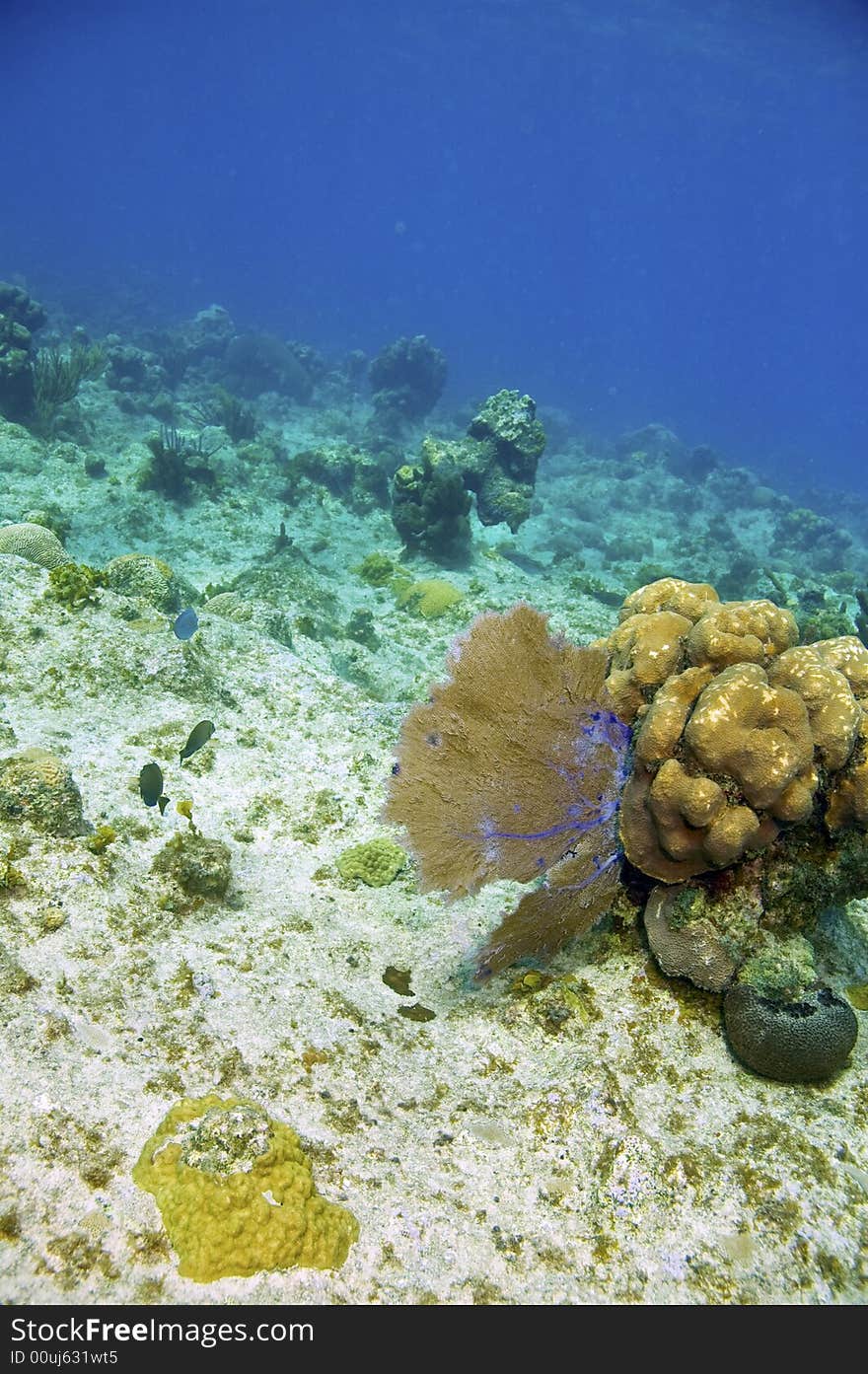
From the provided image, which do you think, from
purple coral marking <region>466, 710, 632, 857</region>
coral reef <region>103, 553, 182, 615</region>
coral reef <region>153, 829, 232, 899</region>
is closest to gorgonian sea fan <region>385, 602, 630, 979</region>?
purple coral marking <region>466, 710, 632, 857</region>

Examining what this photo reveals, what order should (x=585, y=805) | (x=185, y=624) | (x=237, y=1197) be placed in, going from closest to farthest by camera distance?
1. (x=237, y=1197)
2. (x=585, y=805)
3. (x=185, y=624)

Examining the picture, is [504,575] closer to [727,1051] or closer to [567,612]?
[567,612]

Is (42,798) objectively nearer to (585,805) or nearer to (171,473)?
(585,805)

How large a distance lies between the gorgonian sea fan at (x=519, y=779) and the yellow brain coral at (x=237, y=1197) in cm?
150

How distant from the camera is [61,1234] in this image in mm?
2465

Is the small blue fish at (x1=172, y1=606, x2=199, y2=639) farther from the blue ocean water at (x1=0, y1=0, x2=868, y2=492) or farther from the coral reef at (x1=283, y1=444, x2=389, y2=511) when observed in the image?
the blue ocean water at (x1=0, y1=0, x2=868, y2=492)

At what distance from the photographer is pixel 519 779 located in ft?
13.6

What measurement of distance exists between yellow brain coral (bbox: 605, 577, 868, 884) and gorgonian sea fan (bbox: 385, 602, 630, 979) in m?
0.26

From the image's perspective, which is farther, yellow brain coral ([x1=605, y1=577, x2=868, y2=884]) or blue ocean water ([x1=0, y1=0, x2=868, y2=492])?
blue ocean water ([x1=0, y1=0, x2=868, y2=492])

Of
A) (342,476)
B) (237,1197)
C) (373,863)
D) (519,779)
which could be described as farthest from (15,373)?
(237,1197)

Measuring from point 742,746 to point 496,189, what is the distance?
180 m

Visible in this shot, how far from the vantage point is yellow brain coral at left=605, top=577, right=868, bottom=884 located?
3.40 metres

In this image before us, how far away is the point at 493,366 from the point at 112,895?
181 feet

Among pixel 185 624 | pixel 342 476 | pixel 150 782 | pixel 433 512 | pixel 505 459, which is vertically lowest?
pixel 150 782
